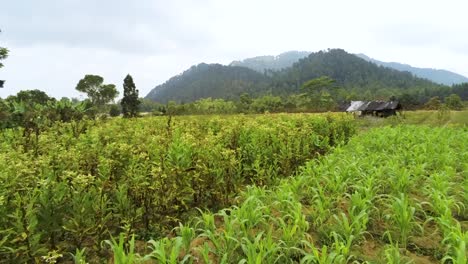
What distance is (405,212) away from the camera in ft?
13.6

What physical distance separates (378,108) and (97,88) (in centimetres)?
5811

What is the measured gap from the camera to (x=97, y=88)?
73.2 metres

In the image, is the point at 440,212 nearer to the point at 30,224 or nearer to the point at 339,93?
the point at 30,224

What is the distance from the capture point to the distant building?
52.4 metres

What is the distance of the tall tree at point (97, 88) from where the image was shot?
7144cm

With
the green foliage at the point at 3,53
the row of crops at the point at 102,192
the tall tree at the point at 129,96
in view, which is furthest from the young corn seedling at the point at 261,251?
the tall tree at the point at 129,96

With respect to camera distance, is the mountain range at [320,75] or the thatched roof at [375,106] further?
the mountain range at [320,75]

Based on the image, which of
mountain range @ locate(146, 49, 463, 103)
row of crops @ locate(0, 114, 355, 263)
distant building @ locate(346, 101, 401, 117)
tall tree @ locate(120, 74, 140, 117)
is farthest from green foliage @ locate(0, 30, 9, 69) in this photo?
mountain range @ locate(146, 49, 463, 103)

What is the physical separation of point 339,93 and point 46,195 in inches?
4004

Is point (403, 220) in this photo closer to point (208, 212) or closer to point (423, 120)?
point (208, 212)

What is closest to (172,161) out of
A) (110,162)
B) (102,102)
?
(110,162)

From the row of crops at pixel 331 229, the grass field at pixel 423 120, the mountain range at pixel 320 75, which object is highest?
the mountain range at pixel 320 75

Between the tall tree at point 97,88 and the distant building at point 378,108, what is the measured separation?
5130cm

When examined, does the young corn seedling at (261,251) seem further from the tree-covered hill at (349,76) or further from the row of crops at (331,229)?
the tree-covered hill at (349,76)
